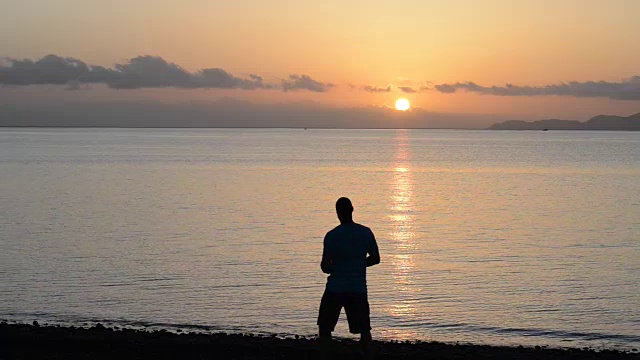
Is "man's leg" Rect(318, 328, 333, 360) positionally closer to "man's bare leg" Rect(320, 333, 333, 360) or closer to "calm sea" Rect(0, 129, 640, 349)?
"man's bare leg" Rect(320, 333, 333, 360)

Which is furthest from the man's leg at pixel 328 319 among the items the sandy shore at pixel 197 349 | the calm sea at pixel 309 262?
the calm sea at pixel 309 262

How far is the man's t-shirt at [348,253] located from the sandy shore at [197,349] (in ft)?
8.35

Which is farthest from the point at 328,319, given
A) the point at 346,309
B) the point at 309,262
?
the point at 309,262

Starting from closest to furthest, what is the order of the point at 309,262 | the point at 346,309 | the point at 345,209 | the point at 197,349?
the point at 345,209, the point at 346,309, the point at 197,349, the point at 309,262

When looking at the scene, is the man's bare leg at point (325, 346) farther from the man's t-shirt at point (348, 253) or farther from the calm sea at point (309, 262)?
the calm sea at point (309, 262)

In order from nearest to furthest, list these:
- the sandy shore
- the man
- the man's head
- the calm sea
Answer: the man's head < the man < the sandy shore < the calm sea

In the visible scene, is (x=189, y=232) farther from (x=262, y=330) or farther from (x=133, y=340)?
(x=133, y=340)

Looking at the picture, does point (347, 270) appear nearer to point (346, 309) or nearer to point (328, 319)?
point (346, 309)

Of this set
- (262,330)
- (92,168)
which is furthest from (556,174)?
(262,330)

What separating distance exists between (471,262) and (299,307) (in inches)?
370

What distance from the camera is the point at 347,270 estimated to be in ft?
35.6

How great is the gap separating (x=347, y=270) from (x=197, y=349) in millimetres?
4026

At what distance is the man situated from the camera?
35.3ft

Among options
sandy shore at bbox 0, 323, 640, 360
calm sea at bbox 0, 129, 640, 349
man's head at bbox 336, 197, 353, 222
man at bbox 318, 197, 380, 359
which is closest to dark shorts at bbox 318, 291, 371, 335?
man at bbox 318, 197, 380, 359
